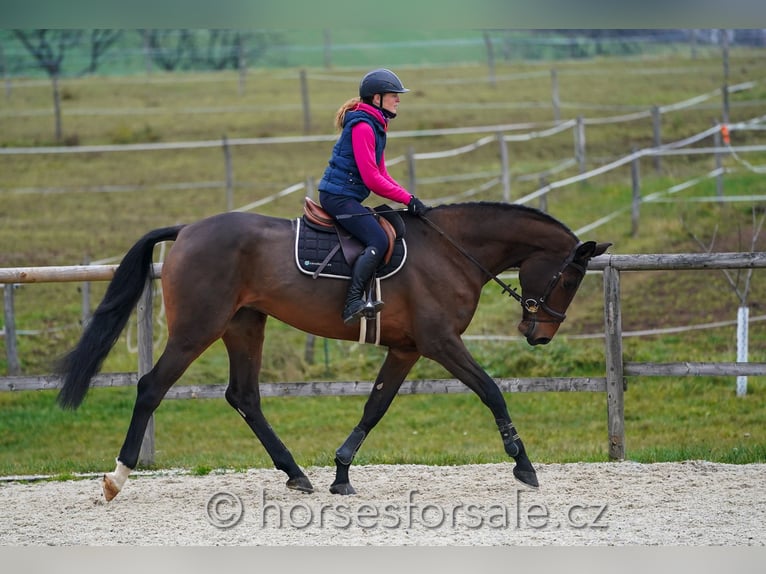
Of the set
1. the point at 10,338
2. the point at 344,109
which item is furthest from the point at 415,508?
the point at 10,338

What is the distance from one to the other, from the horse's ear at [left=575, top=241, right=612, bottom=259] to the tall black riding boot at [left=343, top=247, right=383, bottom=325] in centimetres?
134

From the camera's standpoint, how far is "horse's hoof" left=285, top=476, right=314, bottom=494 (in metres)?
6.64

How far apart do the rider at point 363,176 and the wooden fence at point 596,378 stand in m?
1.53

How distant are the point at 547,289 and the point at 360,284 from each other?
4.22ft

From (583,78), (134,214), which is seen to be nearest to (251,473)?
(134,214)

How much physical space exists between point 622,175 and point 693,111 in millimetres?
5946

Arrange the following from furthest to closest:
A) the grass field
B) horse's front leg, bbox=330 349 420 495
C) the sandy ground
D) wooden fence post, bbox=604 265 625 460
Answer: the grass field, wooden fence post, bbox=604 265 625 460, horse's front leg, bbox=330 349 420 495, the sandy ground

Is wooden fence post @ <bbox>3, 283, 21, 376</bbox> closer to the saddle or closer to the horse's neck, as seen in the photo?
the saddle

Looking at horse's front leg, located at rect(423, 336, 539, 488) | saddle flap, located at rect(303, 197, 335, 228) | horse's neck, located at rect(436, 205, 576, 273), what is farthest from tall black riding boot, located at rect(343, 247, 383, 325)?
horse's neck, located at rect(436, 205, 576, 273)

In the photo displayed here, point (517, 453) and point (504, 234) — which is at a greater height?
point (504, 234)

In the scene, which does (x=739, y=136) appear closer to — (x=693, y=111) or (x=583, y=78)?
(x=693, y=111)

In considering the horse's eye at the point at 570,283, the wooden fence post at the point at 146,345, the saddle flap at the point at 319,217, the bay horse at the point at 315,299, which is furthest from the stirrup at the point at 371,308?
the wooden fence post at the point at 146,345

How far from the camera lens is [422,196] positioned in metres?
18.4

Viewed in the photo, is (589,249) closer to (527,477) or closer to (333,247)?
(527,477)
